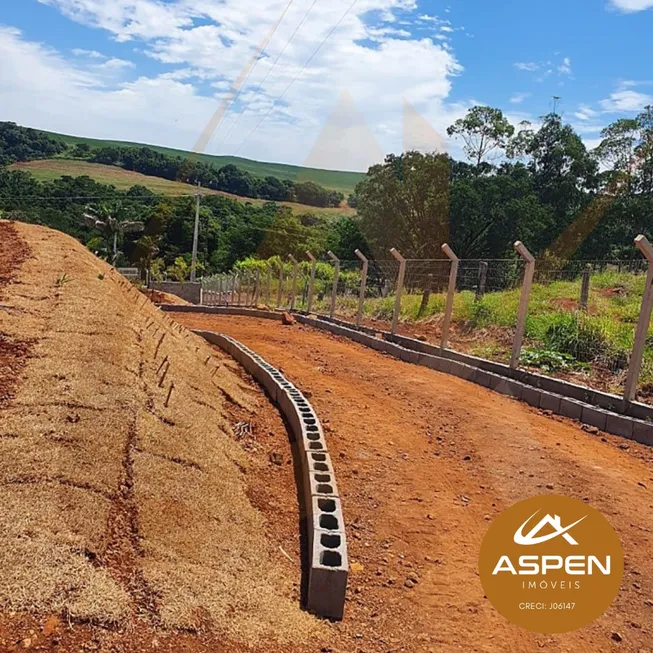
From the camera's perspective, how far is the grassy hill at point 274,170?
31.3 m

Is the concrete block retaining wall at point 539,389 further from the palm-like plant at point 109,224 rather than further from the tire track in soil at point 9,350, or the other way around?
the palm-like plant at point 109,224

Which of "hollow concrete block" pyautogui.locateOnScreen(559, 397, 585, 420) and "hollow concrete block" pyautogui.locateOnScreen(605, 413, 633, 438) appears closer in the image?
"hollow concrete block" pyautogui.locateOnScreen(605, 413, 633, 438)

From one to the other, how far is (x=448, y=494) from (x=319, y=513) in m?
1.27

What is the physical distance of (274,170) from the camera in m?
47.2

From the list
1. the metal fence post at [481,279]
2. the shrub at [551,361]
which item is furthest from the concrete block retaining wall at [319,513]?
the metal fence post at [481,279]

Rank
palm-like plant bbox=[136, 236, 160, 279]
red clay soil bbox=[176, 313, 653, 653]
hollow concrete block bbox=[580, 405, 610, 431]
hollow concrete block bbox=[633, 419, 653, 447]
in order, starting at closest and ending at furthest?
red clay soil bbox=[176, 313, 653, 653]
hollow concrete block bbox=[633, 419, 653, 447]
hollow concrete block bbox=[580, 405, 610, 431]
palm-like plant bbox=[136, 236, 160, 279]

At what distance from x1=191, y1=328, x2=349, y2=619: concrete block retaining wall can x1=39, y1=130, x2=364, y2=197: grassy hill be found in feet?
56.9

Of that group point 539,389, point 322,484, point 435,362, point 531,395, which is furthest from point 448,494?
point 435,362

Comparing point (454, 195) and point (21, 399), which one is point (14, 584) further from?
point (454, 195)

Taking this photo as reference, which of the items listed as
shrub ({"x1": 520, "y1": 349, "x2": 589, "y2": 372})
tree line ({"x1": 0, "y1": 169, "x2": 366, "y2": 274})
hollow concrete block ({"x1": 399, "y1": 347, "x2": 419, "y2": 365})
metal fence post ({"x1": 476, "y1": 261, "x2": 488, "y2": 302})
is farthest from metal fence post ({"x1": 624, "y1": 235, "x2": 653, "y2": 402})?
tree line ({"x1": 0, "y1": 169, "x2": 366, "y2": 274})

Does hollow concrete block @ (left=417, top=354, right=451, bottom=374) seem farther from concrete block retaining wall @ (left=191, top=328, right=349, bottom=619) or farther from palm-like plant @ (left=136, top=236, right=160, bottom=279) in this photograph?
palm-like plant @ (left=136, top=236, right=160, bottom=279)

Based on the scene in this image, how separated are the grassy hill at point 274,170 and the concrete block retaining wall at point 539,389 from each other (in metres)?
14.3

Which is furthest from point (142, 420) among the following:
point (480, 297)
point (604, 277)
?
point (604, 277)

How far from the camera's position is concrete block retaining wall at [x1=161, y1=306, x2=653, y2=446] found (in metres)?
5.88
